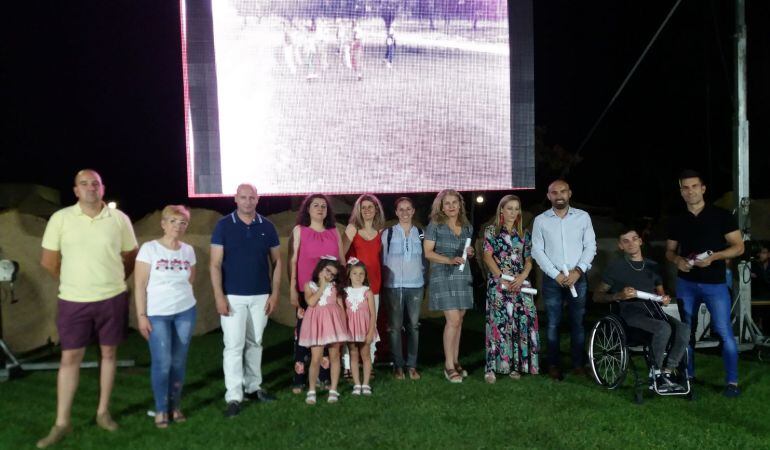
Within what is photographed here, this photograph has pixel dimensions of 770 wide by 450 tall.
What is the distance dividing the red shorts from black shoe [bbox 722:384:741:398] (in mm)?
3621

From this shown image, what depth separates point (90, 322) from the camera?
372 cm

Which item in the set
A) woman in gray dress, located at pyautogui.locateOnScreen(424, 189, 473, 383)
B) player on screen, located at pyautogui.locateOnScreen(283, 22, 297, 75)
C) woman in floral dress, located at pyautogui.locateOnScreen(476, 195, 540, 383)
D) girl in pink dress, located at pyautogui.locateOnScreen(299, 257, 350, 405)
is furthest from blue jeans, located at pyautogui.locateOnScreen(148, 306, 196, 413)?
player on screen, located at pyautogui.locateOnScreen(283, 22, 297, 75)

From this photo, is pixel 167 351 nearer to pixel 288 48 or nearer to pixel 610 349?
pixel 610 349

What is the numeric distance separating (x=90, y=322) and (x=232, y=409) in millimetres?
960

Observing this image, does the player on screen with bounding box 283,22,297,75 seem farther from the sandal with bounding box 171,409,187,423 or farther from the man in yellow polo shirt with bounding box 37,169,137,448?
the sandal with bounding box 171,409,187,423

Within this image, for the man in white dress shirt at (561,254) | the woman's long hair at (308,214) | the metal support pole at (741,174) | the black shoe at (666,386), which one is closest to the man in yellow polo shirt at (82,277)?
the woman's long hair at (308,214)

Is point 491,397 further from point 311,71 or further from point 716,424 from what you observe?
point 311,71

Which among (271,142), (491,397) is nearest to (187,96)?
(271,142)

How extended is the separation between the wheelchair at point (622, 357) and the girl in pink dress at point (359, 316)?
1464mm

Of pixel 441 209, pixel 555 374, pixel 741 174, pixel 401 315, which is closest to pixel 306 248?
pixel 401 315

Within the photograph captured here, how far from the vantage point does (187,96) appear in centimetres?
611

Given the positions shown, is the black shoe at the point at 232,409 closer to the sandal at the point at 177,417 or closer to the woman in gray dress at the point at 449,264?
the sandal at the point at 177,417

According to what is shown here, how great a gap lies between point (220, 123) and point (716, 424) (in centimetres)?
444

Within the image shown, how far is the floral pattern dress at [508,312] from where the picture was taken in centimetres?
488
